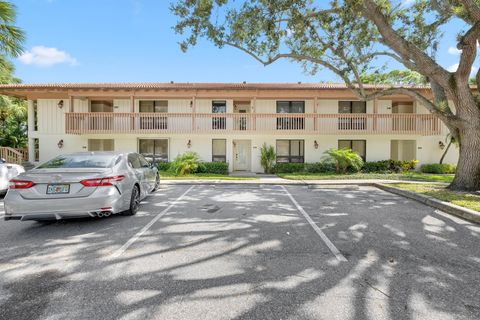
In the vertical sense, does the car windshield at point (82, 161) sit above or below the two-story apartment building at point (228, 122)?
below

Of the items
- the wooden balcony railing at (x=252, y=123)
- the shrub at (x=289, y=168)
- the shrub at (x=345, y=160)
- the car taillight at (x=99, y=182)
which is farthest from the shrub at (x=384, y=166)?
the car taillight at (x=99, y=182)

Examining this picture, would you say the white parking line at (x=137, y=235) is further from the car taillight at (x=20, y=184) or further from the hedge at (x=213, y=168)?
the hedge at (x=213, y=168)

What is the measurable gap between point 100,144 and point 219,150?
8804 millimetres

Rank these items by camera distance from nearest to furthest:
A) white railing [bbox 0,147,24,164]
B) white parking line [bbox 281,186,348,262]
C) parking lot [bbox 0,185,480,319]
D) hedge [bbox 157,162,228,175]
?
parking lot [bbox 0,185,480,319], white parking line [bbox 281,186,348,262], white railing [bbox 0,147,24,164], hedge [bbox 157,162,228,175]

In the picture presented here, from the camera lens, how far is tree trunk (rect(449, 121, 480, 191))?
8391 mm

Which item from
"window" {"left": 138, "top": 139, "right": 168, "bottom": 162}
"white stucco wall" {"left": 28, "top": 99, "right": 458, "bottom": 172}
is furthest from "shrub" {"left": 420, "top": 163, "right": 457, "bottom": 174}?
"window" {"left": 138, "top": 139, "right": 168, "bottom": 162}

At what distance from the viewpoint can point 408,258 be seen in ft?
11.5

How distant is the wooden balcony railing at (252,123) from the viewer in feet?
51.7

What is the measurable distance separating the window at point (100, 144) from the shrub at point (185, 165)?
6.16 metres

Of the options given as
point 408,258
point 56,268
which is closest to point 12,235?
point 56,268

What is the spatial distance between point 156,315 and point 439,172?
1953 centimetres

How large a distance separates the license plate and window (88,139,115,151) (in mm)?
14467

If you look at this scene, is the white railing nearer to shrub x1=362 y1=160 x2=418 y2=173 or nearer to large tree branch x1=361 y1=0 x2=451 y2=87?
large tree branch x1=361 y1=0 x2=451 y2=87

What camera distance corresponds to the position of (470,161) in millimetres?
8508
